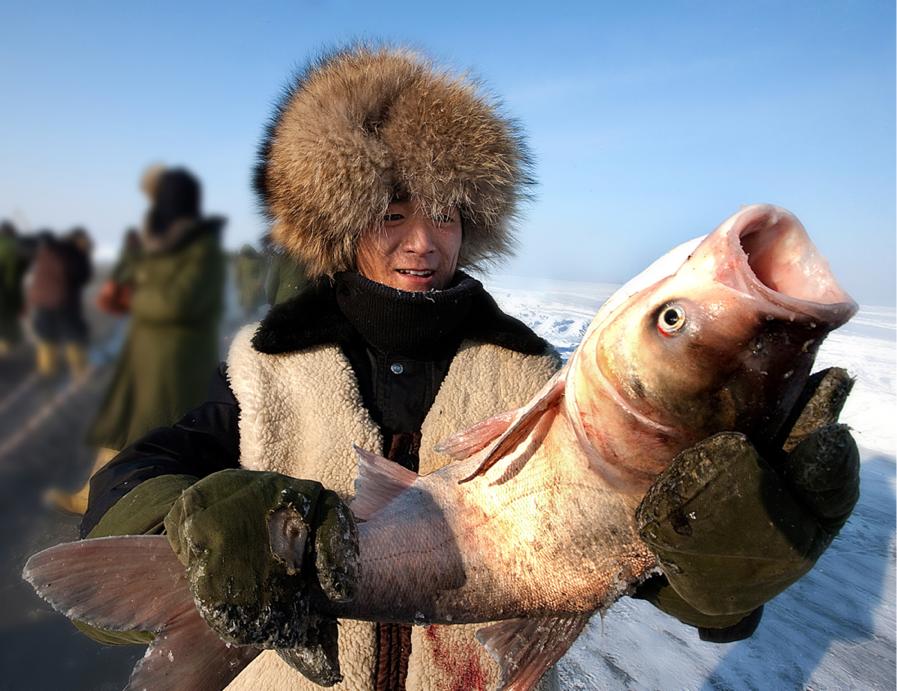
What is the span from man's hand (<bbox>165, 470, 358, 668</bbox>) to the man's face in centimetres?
99

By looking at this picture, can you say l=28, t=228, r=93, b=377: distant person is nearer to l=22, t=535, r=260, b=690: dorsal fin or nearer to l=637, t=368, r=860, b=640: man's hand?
l=22, t=535, r=260, b=690: dorsal fin

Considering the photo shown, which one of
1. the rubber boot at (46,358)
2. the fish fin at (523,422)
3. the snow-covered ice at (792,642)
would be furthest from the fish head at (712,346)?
the rubber boot at (46,358)

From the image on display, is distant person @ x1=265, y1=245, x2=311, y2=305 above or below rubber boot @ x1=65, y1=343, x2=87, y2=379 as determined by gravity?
above

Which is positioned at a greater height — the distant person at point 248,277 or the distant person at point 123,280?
the distant person at point 123,280

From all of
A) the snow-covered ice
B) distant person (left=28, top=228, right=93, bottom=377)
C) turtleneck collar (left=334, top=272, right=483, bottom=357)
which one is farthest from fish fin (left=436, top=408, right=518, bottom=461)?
distant person (left=28, top=228, right=93, bottom=377)

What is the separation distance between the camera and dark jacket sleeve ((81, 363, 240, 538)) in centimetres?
164

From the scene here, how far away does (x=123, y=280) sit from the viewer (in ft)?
14.7

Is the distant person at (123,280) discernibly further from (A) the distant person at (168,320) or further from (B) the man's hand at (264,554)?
(B) the man's hand at (264,554)

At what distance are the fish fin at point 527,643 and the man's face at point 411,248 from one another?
1.13 metres

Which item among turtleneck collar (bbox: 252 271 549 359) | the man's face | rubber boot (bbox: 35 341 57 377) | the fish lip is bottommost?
rubber boot (bbox: 35 341 57 377)

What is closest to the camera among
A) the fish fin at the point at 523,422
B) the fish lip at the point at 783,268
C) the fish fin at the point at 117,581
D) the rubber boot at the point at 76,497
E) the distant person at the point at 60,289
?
the fish lip at the point at 783,268

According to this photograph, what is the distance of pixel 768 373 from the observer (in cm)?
120

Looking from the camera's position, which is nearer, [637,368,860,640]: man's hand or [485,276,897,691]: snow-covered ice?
[637,368,860,640]: man's hand

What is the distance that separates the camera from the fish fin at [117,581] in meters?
1.24
